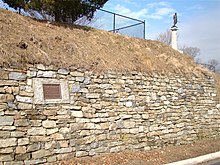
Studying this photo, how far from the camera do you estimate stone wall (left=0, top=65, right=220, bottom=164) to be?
213 inches

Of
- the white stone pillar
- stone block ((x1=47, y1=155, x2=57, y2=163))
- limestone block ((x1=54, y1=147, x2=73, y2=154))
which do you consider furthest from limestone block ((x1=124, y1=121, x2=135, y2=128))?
the white stone pillar

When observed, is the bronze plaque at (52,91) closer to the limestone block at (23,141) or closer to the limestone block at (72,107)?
the limestone block at (72,107)

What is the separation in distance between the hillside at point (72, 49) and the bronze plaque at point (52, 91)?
603 millimetres

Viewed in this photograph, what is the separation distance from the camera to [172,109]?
895cm

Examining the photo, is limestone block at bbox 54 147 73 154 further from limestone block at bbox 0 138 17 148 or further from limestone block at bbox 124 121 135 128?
limestone block at bbox 124 121 135 128

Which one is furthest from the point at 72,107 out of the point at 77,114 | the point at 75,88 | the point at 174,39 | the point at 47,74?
the point at 174,39

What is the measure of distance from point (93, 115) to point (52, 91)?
128 centimetres

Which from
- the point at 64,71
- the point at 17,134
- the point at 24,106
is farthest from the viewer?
the point at 64,71

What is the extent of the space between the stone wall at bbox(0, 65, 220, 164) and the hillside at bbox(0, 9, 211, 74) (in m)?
0.38

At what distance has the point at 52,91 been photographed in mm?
6141

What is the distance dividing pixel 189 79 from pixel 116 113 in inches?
178

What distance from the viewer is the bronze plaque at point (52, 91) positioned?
237 inches

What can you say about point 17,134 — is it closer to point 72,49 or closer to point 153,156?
point 72,49

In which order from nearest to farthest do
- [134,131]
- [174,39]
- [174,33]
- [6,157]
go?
[6,157] → [134,131] → [174,39] → [174,33]
